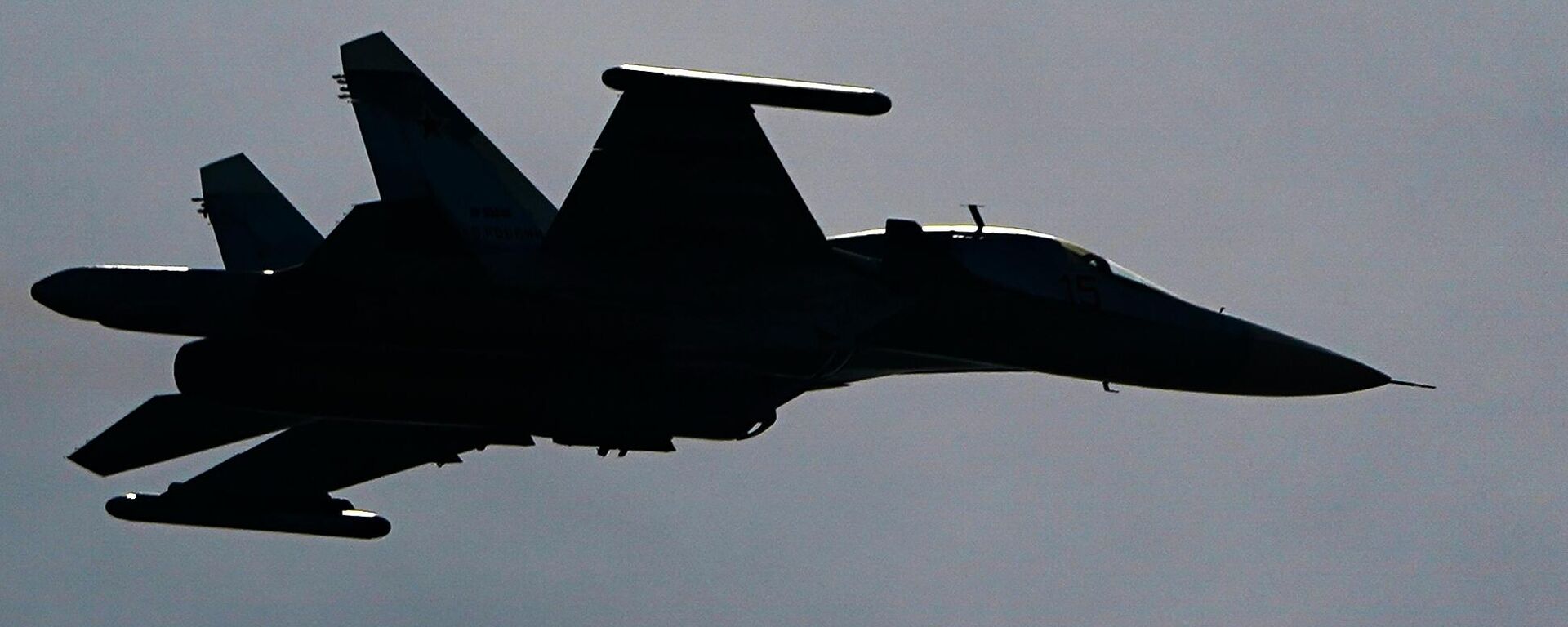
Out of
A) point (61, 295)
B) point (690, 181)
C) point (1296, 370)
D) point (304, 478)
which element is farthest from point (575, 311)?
point (1296, 370)

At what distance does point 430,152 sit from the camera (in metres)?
32.1

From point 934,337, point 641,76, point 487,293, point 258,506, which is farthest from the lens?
point 258,506

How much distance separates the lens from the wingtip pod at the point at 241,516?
3319cm

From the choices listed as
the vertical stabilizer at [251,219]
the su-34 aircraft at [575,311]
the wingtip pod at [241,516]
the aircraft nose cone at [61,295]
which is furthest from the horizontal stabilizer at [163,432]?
the aircraft nose cone at [61,295]

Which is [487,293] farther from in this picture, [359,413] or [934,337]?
[934,337]

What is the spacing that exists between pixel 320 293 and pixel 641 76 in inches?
160

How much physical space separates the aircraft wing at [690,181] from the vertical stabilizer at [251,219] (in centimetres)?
603

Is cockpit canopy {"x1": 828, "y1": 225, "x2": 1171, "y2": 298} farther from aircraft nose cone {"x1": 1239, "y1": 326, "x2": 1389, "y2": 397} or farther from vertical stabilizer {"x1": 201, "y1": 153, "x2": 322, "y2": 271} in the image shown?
vertical stabilizer {"x1": 201, "y1": 153, "x2": 322, "y2": 271}

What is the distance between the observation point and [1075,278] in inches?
1260

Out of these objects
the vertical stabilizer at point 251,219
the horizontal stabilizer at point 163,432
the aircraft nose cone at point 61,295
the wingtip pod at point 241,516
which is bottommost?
the wingtip pod at point 241,516

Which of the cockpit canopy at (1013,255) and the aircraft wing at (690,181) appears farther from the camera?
the cockpit canopy at (1013,255)

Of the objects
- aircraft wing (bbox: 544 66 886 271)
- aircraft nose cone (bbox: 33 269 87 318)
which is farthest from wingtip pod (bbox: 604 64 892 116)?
aircraft nose cone (bbox: 33 269 87 318)

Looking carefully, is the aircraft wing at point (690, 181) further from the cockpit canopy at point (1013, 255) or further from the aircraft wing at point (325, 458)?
the aircraft wing at point (325, 458)

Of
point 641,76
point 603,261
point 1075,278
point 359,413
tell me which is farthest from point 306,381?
point 1075,278
